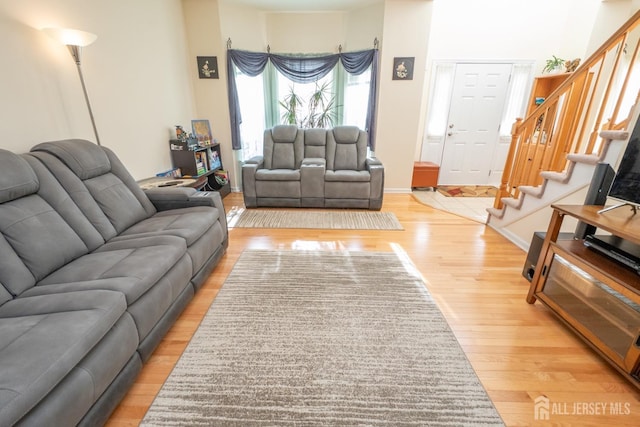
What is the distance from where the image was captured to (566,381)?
1.41 metres

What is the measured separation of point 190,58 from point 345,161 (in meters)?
2.59

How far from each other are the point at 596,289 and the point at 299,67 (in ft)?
14.3

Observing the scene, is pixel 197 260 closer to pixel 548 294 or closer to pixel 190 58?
pixel 548 294

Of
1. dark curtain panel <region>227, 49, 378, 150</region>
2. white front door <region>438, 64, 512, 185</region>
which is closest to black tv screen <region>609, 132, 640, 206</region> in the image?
dark curtain panel <region>227, 49, 378, 150</region>

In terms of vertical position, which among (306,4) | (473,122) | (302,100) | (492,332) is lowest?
(492,332)

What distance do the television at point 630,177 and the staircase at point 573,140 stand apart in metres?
0.32

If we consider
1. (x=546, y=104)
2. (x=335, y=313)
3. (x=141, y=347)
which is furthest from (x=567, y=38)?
(x=141, y=347)

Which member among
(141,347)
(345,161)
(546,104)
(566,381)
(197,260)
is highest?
(546,104)

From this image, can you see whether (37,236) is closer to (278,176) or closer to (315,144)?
(278,176)

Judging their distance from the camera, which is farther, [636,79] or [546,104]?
[636,79]

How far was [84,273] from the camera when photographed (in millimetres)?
1445

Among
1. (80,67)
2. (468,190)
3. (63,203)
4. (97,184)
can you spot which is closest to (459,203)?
(468,190)

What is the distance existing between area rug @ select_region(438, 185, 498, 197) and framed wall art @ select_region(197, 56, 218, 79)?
3.88 meters

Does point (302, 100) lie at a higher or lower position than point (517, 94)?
lower
